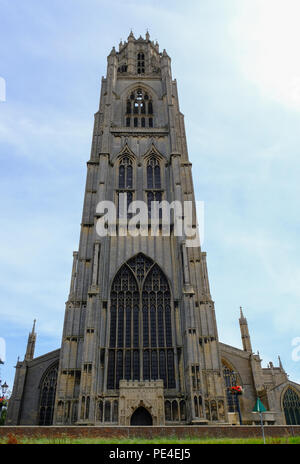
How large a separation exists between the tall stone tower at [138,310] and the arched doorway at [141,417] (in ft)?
0.21

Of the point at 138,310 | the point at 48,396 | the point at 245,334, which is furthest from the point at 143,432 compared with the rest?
the point at 245,334

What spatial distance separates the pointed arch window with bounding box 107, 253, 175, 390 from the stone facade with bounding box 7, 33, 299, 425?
70mm

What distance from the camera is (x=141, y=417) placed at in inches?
805

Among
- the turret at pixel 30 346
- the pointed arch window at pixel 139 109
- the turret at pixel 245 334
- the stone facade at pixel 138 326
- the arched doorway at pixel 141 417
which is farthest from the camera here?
the pointed arch window at pixel 139 109

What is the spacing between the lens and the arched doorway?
2022cm

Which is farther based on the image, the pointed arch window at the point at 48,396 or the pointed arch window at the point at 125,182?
the pointed arch window at the point at 125,182

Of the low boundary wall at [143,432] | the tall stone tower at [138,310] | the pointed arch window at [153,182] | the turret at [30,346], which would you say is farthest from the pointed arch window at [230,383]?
the turret at [30,346]

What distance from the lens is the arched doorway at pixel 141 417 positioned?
2022 centimetres

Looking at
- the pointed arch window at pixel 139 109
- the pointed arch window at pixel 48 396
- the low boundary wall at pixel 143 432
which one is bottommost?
the low boundary wall at pixel 143 432

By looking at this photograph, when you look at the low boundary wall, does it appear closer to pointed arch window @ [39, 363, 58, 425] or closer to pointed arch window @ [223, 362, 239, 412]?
pointed arch window @ [39, 363, 58, 425]

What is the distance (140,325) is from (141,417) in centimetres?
557

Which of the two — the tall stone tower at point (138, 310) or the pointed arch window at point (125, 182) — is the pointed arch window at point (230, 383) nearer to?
the tall stone tower at point (138, 310)
